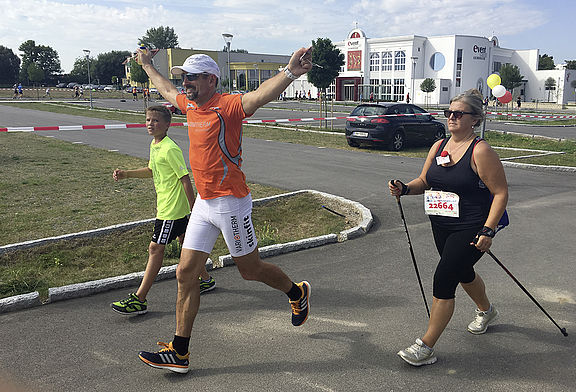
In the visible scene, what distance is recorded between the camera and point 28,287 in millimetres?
4602

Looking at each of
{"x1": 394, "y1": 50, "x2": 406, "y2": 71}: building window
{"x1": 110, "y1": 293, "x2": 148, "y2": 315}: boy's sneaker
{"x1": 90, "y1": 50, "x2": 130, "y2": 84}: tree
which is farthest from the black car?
{"x1": 90, "y1": 50, "x2": 130, "y2": 84}: tree

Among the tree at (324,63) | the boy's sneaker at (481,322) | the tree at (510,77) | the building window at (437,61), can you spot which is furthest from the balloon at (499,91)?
the building window at (437,61)

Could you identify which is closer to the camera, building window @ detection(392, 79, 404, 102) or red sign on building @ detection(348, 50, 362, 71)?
building window @ detection(392, 79, 404, 102)

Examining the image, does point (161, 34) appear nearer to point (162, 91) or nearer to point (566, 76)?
point (566, 76)

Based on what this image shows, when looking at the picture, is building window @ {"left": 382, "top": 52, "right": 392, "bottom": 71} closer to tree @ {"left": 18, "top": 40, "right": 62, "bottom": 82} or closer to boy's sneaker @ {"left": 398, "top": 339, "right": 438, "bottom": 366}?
boy's sneaker @ {"left": 398, "top": 339, "right": 438, "bottom": 366}

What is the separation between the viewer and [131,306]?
4.17 metres

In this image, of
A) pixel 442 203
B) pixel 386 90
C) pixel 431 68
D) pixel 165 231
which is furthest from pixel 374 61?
pixel 442 203

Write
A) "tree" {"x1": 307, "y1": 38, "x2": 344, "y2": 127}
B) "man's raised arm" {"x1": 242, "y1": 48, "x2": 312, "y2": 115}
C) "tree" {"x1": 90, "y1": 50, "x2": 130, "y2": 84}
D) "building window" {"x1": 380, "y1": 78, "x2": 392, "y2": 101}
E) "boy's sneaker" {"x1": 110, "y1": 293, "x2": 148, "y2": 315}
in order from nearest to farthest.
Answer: "man's raised arm" {"x1": 242, "y1": 48, "x2": 312, "y2": 115} < "boy's sneaker" {"x1": 110, "y1": 293, "x2": 148, "y2": 315} < "tree" {"x1": 307, "y1": 38, "x2": 344, "y2": 127} < "building window" {"x1": 380, "y1": 78, "x2": 392, "y2": 101} < "tree" {"x1": 90, "y1": 50, "x2": 130, "y2": 84}

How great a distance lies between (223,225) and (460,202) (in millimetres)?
1686

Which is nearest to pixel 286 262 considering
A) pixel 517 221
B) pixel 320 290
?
pixel 320 290

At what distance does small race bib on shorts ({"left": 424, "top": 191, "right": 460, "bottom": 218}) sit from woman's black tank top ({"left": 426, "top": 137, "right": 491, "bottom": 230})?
0.03 metres

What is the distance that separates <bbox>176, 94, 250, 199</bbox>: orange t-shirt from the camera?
3.25 metres

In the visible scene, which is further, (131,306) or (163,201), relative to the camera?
(163,201)

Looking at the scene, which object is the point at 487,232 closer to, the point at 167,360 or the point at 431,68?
the point at 167,360
